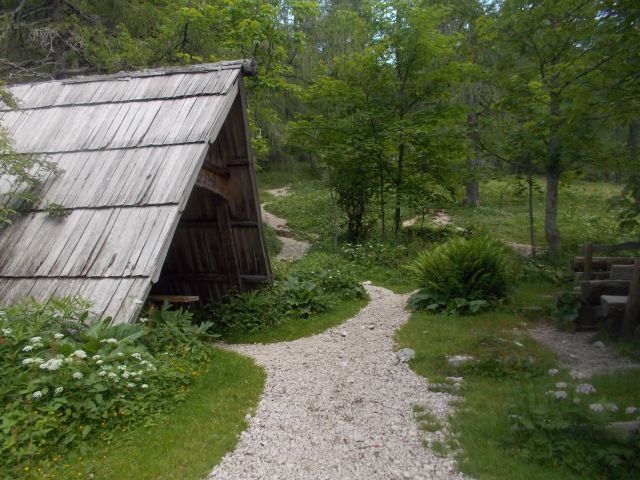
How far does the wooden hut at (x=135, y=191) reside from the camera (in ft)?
18.5

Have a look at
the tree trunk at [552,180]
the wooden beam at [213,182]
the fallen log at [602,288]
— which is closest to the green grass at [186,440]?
the wooden beam at [213,182]

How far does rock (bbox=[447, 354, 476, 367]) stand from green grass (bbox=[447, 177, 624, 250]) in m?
7.20

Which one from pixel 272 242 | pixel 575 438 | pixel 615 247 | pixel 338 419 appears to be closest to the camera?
pixel 575 438

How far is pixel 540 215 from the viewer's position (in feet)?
65.8

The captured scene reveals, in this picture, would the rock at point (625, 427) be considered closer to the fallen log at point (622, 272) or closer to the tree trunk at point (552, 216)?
the fallen log at point (622, 272)

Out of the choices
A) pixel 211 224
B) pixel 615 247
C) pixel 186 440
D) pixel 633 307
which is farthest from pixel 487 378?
pixel 211 224

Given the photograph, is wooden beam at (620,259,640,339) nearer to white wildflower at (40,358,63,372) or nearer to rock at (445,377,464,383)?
rock at (445,377,464,383)

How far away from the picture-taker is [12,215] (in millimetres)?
6379

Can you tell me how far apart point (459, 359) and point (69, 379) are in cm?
443

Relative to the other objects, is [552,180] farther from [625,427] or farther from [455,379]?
[625,427]

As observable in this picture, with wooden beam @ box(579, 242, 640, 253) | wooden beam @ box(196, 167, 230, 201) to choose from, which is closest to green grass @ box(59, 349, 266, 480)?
wooden beam @ box(196, 167, 230, 201)

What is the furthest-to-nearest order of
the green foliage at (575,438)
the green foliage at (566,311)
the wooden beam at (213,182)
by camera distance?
the wooden beam at (213,182)
the green foliage at (566,311)
the green foliage at (575,438)

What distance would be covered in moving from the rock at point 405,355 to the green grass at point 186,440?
79.1 inches

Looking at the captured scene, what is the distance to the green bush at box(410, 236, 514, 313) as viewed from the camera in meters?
8.85
